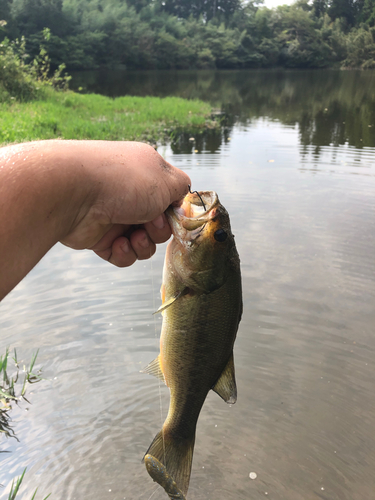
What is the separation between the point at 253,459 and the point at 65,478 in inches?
58.7

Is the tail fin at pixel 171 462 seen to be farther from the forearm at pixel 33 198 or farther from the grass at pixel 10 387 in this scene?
the grass at pixel 10 387

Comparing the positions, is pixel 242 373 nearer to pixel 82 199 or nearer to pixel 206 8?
pixel 82 199

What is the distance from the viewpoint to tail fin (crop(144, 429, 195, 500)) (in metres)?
2.03

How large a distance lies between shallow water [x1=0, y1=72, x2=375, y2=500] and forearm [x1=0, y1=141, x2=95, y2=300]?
92.9 inches

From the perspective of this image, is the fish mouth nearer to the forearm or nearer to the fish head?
the fish head

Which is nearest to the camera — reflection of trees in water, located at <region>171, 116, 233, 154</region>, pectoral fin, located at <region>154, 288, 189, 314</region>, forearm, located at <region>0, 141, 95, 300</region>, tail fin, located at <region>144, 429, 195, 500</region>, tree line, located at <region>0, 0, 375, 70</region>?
forearm, located at <region>0, 141, 95, 300</region>

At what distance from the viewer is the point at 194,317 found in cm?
201

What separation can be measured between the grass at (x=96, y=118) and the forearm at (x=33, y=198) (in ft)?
20.3

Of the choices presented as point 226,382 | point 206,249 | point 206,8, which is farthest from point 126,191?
point 206,8

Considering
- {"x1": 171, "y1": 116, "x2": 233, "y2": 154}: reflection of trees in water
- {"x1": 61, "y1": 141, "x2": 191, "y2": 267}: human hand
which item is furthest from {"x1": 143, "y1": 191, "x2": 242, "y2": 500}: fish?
{"x1": 171, "y1": 116, "x2": 233, "y2": 154}: reflection of trees in water

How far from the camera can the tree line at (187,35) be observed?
54.4 meters

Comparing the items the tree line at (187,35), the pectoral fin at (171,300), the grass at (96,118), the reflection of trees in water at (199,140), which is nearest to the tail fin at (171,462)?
the pectoral fin at (171,300)

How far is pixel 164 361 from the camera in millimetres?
2129

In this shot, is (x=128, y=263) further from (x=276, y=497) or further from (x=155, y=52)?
(x=155, y=52)
